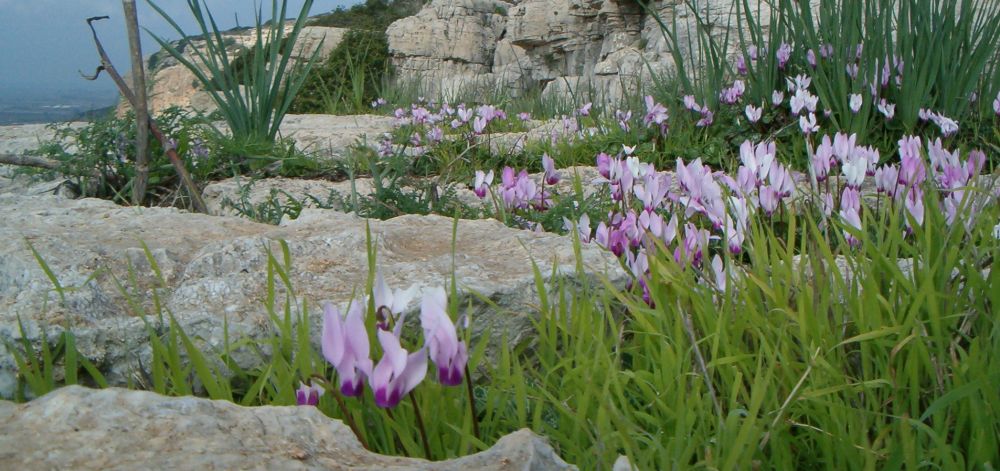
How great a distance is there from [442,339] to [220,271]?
0.92 m

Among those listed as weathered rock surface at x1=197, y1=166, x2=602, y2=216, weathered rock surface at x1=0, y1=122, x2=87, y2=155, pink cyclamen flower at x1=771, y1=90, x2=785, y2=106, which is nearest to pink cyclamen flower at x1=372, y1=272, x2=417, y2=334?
weathered rock surface at x1=197, y1=166, x2=602, y2=216

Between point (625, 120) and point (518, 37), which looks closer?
point (625, 120)

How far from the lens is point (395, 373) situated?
3.51 feet

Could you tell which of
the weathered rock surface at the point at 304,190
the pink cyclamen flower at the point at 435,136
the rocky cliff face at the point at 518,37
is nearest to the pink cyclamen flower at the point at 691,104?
the weathered rock surface at the point at 304,190

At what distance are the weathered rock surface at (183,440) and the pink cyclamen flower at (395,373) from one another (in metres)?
0.07

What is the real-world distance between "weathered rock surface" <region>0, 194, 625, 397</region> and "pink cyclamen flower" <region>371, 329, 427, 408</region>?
1.45 feet

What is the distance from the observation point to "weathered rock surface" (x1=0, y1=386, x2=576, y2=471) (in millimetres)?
896

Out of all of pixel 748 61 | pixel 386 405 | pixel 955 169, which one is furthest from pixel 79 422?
pixel 748 61

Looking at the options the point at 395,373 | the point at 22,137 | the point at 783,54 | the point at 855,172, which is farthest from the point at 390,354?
the point at 22,137

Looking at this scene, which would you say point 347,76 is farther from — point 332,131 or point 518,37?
point 332,131

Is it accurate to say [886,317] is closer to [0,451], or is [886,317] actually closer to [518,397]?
[518,397]

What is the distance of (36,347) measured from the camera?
154cm

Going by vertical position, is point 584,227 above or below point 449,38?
below

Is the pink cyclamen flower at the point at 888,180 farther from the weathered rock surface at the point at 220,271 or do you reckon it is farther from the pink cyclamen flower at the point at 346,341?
the pink cyclamen flower at the point at 346,341
